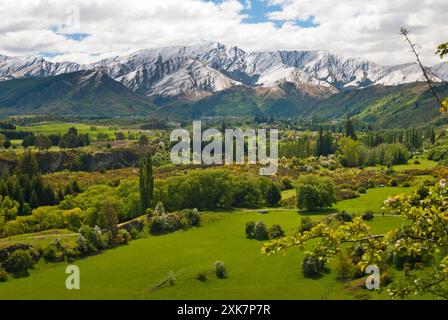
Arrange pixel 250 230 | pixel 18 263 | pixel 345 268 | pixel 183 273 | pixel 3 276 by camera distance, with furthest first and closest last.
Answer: pixel 250 230 < pixel 18 263 < pixel 183 273 < pixel 3 276 < pixel 345 268

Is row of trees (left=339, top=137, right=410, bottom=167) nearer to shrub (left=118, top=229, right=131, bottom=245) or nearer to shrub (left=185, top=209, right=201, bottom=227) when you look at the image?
shrub (left=185, top=209, right=201, bottom=227)

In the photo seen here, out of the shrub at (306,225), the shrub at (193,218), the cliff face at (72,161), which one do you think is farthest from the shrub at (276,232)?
the cliff face at (72,161)

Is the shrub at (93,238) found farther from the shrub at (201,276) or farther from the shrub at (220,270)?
the shrub at (220,270)

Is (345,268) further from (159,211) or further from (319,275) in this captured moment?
(159,211)

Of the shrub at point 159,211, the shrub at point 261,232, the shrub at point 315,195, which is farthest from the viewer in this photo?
the shrub at point 315,195

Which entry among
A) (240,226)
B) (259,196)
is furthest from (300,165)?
(240,226)

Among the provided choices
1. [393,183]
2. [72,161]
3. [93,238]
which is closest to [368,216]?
[393,183]
